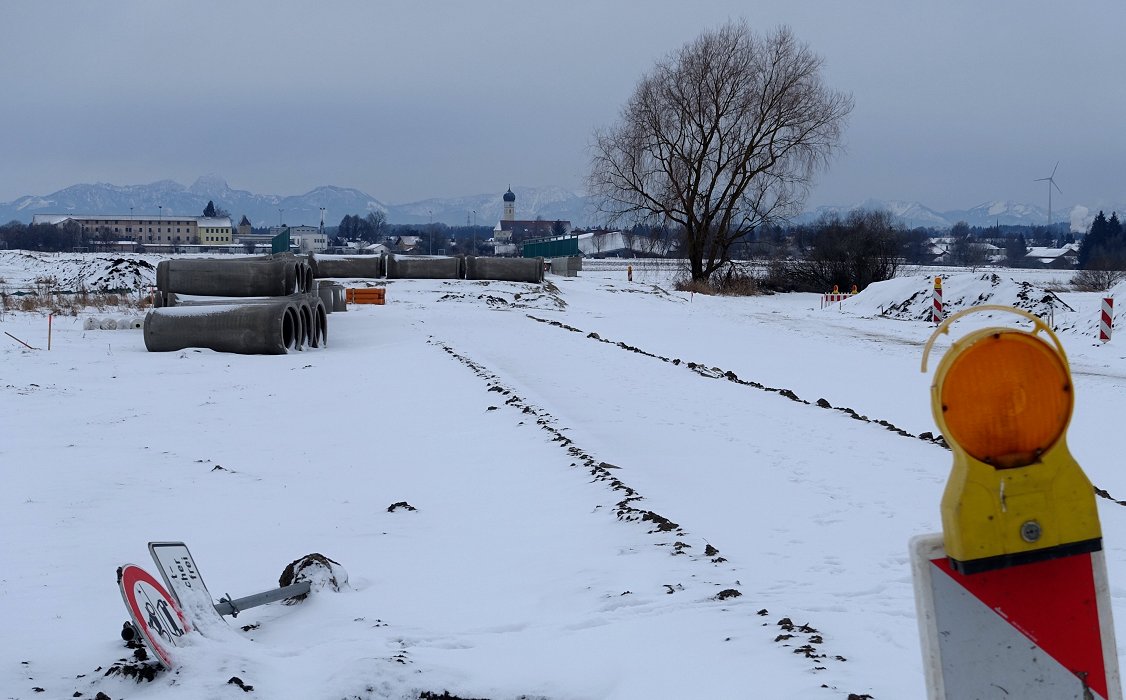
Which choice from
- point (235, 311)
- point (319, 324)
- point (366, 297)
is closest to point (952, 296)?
point (366, 297)

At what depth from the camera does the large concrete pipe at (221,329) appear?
1755cm

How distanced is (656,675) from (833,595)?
132 cm

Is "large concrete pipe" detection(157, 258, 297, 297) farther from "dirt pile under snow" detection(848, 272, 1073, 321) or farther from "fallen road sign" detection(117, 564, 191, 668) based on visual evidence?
"dirt pile under snow" detection(848, 272, 1073, 321)

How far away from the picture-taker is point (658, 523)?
630 cm

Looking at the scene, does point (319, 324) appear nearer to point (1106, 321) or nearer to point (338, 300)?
point (338, 300)

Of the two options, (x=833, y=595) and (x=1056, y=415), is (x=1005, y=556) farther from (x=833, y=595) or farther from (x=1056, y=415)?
(x=833, y=595)

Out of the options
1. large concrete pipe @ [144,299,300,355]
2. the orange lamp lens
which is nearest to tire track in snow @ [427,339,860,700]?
the orange lamp lens

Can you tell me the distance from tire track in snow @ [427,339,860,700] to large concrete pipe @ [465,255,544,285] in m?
28.6

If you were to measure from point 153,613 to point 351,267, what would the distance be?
37.5 m

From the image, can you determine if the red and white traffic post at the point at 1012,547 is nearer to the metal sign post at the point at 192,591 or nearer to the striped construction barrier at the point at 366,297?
the metal sign post at the point at 192,591

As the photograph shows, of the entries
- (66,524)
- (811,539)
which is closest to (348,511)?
(66,524)

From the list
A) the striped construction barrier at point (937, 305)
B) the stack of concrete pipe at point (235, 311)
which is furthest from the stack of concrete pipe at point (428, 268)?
the stack of concrete pipe at point (235, 311)

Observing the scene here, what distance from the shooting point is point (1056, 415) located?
1.96 m

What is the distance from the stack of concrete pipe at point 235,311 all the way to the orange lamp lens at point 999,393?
16520 mm
